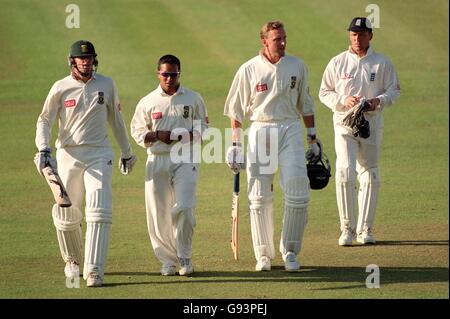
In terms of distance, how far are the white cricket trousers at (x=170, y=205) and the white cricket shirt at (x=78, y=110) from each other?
0.62m

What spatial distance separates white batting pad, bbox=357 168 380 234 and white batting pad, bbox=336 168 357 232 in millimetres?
89

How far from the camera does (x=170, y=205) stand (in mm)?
13758

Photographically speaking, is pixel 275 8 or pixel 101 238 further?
pixel 275 8

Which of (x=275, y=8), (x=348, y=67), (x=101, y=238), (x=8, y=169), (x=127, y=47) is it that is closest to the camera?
(x=101, y=238)

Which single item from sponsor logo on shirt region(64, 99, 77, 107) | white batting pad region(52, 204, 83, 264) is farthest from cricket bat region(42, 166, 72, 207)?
sponsor logo on shirt region(64, 99, 77, 107)

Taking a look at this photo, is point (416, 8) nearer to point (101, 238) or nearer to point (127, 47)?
point (127, 47)

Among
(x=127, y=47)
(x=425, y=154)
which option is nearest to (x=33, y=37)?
(x=127, y=47)

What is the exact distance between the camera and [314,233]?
1577 cm

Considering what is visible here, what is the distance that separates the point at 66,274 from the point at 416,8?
57.8ft

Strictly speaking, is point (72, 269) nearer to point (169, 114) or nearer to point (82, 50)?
point (169, 114)

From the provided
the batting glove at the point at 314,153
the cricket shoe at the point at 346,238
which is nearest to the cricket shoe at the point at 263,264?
the batting glove at the point at 314,153

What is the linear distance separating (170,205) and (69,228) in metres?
1.01

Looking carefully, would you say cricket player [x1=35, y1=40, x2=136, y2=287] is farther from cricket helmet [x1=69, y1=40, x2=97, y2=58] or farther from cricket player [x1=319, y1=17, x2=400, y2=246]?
cricket player [x1=319, y1=17, x2=400, y2=246]

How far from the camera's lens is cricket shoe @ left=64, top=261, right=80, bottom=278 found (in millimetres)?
13477
